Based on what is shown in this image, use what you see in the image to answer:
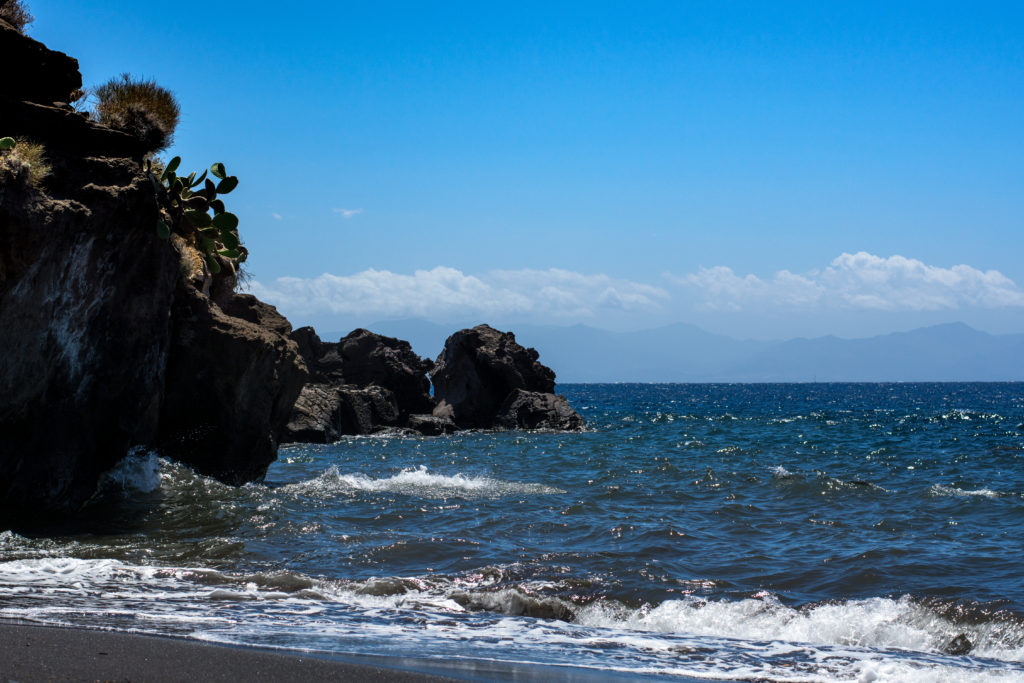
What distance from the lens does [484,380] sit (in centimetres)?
5250

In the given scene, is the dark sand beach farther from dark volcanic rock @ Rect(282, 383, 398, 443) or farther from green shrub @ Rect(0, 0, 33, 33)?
dark volcanic rock @ Rect(282, 383, 398, 443)

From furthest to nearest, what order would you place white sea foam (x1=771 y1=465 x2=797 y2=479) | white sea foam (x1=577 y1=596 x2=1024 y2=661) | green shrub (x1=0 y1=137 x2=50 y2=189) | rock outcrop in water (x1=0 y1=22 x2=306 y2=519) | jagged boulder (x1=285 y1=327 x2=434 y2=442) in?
jagged boulder (x1=285 y1=327 x2=434 y2=442) < white sea foam (x1=771 y1=465 x2=797 y2=479) < rock outcrop in water (x1=0 y1=22 x2=306 y2=519) < green shrub (x1=0 y1=137 x2=50 y2=189) < white sea foam (x1=577 y1=596 x2=1024 y2=661)

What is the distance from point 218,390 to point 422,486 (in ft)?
20.6

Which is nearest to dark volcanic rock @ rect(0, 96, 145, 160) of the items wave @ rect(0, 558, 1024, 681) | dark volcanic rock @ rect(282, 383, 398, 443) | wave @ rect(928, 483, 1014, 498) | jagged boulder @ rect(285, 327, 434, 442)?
wave @ rect(0, 558, 1024, 681)

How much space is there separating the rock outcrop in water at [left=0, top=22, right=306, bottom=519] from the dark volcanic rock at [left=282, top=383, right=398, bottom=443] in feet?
75.9

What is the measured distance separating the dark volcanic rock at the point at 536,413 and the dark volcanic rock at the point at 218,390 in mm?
30711

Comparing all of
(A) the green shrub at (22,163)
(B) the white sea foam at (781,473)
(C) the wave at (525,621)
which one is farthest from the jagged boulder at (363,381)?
(C) the wave at (525,621)

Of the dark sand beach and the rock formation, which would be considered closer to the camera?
the dark sand beach

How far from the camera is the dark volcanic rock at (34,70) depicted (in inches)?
519

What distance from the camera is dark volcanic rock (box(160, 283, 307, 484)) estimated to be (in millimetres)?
16438

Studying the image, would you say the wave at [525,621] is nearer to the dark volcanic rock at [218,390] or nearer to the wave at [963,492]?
the dark volcanic rock at [218,390]

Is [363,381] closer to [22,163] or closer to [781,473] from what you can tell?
[781,473]

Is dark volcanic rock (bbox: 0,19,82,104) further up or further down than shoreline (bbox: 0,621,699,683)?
further up

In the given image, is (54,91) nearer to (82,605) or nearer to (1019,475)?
(82,605)
